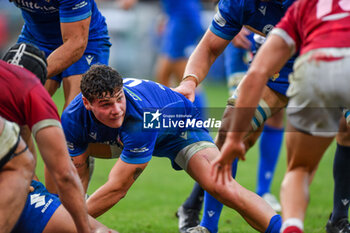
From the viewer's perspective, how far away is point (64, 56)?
4.65 meters

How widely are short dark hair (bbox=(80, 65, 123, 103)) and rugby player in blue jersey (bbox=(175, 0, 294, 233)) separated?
2.23ft

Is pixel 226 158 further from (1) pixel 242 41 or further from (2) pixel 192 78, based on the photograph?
(1) pixel 242 41

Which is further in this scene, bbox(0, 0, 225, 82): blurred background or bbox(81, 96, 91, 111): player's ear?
bbox(0, 0, 225, 82): blurred background

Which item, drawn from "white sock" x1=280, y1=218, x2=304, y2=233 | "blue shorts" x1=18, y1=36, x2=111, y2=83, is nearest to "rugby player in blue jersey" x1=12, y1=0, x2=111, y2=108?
"blue shorts" x1=18, y1=36, x2=111, y2=83

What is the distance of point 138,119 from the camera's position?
3955 millimetres

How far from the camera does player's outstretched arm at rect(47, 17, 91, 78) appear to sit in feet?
15.2

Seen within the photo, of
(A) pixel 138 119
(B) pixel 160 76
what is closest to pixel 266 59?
(A) pixel 138 119

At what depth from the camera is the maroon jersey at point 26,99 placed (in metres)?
3.13

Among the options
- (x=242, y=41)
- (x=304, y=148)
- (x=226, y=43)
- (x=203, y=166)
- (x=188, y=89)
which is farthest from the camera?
(x=242, y=41)

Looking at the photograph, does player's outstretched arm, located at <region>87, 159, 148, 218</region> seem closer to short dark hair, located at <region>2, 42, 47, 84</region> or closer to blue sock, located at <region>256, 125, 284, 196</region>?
short dark hair, located at <region>2, 42, 47, 84</region>

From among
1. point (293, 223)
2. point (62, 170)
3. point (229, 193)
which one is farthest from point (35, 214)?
point (293, 223)

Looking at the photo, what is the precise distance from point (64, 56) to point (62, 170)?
169 centimetres

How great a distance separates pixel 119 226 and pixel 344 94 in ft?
8.87

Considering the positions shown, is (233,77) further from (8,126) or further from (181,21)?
(8,126)
